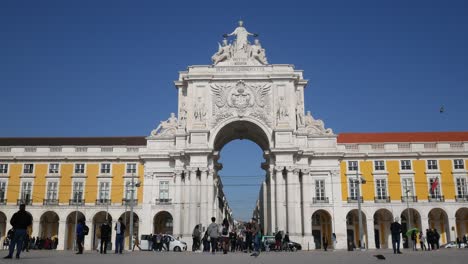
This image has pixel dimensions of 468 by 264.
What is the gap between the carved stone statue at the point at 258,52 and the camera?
5538cm

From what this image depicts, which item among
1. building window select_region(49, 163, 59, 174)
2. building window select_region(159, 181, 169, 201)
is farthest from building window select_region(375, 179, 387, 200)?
building window select_region(49, 163, 59, 174)

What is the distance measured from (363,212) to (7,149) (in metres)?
40.3

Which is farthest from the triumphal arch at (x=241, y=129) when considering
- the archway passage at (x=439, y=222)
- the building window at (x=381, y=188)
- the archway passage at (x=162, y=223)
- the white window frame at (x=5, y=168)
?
the white window frame at (x=5, y=168)

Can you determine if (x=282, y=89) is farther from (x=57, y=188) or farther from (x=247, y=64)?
(x=57, y=188)

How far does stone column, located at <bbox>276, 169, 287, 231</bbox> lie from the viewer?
1923 inches

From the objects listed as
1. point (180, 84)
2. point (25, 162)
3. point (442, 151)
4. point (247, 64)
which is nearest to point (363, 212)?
point (442, 151)

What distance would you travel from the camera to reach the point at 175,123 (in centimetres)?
5478

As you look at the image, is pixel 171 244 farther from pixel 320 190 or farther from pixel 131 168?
pixel 320 190

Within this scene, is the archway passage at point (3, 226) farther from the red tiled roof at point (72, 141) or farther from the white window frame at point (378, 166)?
the white window frame at point (378, 166)

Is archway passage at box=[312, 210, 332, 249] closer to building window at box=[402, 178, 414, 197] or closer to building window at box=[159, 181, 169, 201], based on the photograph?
building window at box=[402, 178, 414, 197]

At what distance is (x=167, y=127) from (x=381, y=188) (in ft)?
81.0

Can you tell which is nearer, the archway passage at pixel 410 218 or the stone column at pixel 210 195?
the stone column at pixel 210 195

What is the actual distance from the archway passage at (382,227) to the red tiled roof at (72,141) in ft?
95.6

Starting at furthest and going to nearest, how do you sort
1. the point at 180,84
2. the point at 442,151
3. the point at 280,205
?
the point at 180,84 → the point at 442,151 → the point at 280,205
